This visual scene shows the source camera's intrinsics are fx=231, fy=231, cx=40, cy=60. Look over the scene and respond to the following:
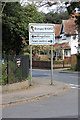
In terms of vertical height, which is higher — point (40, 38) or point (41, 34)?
point (41, 34)

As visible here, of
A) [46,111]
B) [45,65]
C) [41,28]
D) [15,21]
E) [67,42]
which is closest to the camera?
[46,111]

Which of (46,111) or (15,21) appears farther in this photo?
(15,21)

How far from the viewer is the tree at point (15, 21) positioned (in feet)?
49.8

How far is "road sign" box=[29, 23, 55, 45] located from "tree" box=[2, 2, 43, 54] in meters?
1.94

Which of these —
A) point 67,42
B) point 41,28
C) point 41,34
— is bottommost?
point 41,34

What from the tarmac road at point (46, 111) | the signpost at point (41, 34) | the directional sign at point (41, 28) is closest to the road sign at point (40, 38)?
the signpost at point (41, 34)

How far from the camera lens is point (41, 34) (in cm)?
1363

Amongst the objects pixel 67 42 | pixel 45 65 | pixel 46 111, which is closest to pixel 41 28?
pixel 46 111

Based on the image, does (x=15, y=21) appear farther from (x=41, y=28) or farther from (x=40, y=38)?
(x=40, y=38)

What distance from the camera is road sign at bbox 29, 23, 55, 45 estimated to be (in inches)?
532

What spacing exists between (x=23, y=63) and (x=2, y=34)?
3555 mm

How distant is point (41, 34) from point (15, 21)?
267 cm

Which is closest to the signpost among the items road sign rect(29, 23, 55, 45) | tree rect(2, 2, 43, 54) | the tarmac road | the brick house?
road sign rect(29, 23, 55, 45)

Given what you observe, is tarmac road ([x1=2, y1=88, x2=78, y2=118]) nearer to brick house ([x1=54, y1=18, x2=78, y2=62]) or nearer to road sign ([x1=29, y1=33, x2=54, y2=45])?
road sign ([x1=29, y1=33, x2=54, y2=45])
